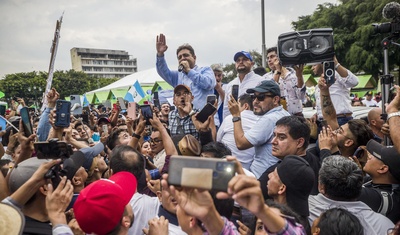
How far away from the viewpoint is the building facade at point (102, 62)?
335 feet

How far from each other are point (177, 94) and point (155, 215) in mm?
2072

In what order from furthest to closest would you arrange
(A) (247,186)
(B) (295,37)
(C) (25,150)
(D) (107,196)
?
(B) (295,37)
(C) (25,150)
(D) (107,196)
(A) (247,186)

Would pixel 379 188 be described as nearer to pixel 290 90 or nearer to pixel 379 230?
pixel 379 230

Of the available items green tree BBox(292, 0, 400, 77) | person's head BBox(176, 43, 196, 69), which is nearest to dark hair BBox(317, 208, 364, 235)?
person's head BBox(176, 43, 196, 69)

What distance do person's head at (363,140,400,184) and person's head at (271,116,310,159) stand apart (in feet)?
1.74

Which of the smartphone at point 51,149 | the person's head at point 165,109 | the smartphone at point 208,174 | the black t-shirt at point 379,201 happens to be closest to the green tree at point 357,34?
the person's head at point 165,109

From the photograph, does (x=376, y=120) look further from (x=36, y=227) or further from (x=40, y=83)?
(x=40, y=83)

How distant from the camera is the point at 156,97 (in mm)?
7805

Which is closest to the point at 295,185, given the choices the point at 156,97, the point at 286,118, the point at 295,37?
the point at 286,118

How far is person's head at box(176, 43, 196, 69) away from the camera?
196 inches

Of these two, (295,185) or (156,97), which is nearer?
(295,185)

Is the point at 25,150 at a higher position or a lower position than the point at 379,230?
higher

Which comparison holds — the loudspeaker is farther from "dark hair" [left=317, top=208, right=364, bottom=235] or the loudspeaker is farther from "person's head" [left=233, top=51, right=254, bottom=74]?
"dark hair" [left=317, top=208, right=364, bottom=235]

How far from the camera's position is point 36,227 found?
6.41 ft
